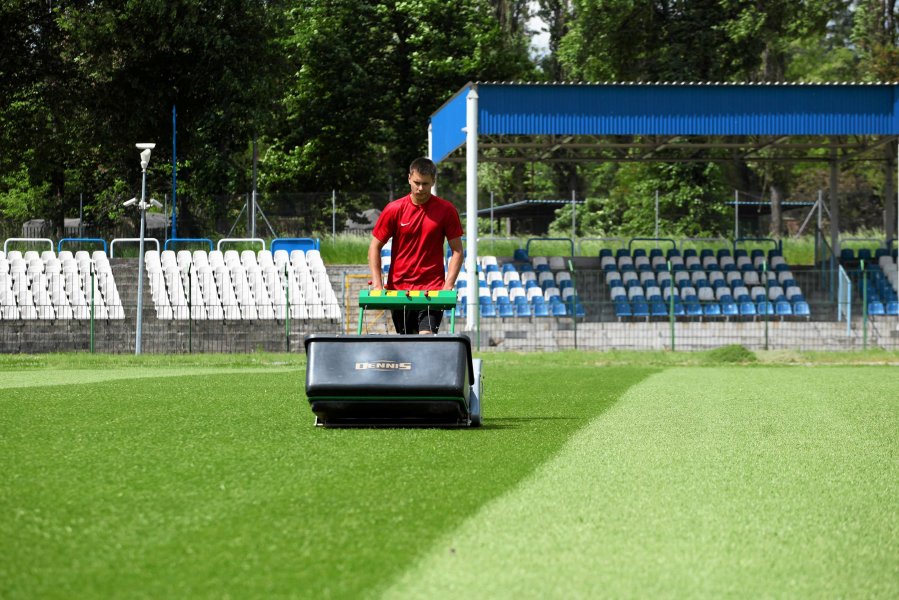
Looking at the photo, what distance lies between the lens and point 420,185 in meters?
9.54

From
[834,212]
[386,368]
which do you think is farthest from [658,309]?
[386,368]

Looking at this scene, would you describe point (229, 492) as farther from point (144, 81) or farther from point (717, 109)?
point (144, 81)

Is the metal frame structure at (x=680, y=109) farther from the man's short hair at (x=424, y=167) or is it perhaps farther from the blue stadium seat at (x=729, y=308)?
the man's short hair at (x=424, y=167)

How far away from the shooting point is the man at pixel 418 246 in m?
9.70

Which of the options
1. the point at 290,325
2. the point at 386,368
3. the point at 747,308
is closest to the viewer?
the point at 386,368

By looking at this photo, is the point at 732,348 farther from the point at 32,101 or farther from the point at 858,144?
the point at 32,101

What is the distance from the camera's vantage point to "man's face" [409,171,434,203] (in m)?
9.48

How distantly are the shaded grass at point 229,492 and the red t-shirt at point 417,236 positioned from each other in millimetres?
1239

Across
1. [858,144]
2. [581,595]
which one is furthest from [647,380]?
[858,144]

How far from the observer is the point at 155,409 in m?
11.3

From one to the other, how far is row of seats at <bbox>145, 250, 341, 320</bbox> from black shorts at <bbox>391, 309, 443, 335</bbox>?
17.3 metres

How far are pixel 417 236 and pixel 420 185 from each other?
1.53ft

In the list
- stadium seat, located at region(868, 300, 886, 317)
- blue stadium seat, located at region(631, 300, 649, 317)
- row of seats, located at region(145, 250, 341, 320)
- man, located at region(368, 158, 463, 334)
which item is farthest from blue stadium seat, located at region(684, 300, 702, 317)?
man, located at region(368, 158, 463, 334)

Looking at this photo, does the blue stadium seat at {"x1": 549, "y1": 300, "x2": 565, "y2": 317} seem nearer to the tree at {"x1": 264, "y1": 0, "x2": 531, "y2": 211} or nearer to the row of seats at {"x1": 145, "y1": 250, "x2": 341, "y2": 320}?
the row of seats at {"x1": 145, "y1": 250, "x2": 341, "y2": 320}
